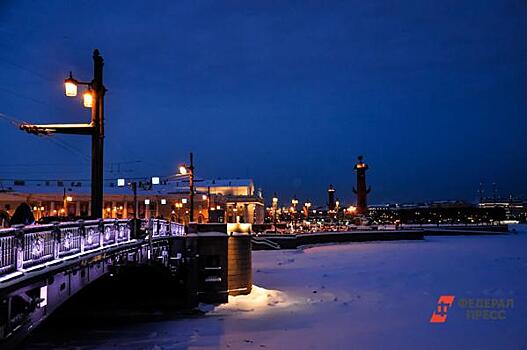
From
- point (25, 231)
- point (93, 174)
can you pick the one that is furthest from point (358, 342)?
point (25, 231)

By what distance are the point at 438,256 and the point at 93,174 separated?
40.3m

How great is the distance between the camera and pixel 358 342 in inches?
756

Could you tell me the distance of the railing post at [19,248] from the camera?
9.80 m

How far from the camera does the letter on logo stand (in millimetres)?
22844

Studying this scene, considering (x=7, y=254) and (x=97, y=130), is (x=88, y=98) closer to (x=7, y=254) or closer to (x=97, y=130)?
(x=97, y=130)

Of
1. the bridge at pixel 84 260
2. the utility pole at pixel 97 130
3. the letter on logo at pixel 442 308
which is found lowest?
the letter on logo at pixel 442 308

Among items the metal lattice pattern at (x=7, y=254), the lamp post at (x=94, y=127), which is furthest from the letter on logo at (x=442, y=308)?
the metal lattice pattern at (x=7, y=254)

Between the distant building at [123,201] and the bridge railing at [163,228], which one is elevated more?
the distant building at [123,201]

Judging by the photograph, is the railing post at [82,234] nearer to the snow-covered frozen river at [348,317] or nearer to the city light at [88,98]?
the city light at [88,98]

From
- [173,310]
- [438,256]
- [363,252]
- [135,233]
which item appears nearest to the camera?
[135,233]

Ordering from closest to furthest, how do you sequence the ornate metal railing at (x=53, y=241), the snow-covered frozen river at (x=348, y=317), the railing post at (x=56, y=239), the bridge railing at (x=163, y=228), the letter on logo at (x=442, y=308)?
1. the ornate metal railing at (x=53, y=241)
2. the railing post at (x=56, y=239)
3. the snow-covered frozen river at (x=348, y=317)
4. the bridge railing at (x=163, y=228)
5. the letter on logo at (x=442, y=308)

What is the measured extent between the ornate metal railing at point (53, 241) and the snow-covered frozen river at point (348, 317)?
4.41 m

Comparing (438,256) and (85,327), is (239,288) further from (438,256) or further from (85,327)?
(438,256)

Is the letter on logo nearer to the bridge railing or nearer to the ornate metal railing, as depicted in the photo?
the bridge railing
